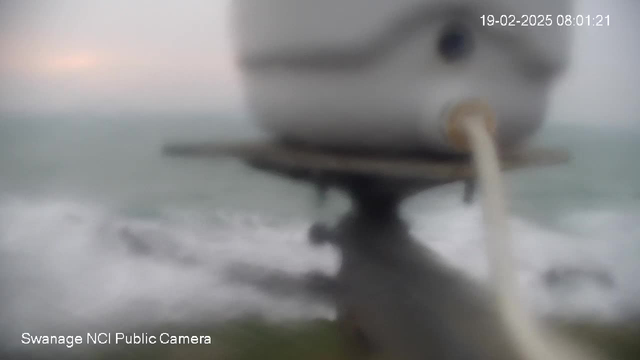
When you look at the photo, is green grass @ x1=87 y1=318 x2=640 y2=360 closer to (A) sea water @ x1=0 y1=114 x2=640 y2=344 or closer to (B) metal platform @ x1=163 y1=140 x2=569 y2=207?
(A) sea water @ x1=0 y1=114 x2=640 y2=344

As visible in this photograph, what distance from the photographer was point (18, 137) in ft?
1.61

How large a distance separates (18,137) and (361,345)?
371 millimetres

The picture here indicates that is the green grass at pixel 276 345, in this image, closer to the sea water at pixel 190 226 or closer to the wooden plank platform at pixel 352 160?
the sea water at pixel 190 226

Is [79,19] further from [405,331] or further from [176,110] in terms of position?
[405,331]

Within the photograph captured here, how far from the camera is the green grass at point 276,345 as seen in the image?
0.47 metres

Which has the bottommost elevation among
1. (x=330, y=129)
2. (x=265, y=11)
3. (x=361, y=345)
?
(x=361, y=345)

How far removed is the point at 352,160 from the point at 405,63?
9 centimetres

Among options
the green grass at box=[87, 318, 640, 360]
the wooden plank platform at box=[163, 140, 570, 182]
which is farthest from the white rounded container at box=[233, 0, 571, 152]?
the green grass at box=[87, 318, 640, 360]

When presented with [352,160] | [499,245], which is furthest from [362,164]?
[499,245]

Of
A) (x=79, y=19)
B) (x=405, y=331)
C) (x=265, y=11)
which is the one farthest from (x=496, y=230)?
(x=79, y=19)

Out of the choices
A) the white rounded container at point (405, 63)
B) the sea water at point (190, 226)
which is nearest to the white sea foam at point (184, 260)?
the sea water at point (190, 226)

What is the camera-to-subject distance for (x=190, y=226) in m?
0.50

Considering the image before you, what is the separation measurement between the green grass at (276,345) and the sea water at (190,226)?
0.04 ft

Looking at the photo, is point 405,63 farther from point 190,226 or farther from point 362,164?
point 190,226
